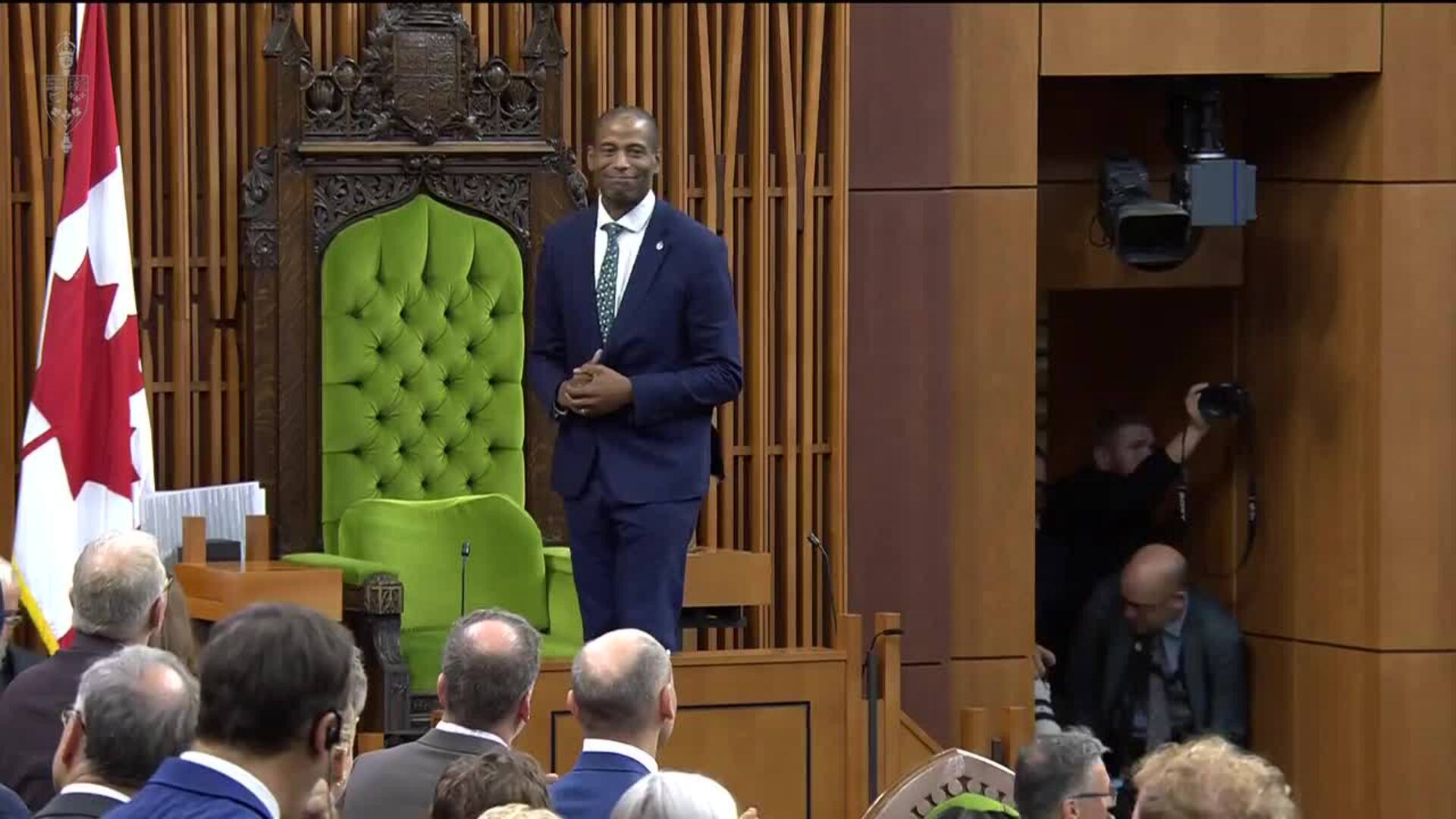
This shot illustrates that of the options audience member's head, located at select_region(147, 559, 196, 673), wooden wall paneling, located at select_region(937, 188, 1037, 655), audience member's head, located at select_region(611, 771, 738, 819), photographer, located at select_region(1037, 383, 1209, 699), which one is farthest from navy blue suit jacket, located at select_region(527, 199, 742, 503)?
photographer, located at select_region(1037, 383, 1209, 699)

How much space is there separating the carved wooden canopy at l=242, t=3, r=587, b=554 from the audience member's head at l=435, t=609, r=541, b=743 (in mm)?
3288

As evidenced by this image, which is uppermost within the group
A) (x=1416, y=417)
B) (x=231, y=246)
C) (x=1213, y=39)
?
(x=1213, y=39)

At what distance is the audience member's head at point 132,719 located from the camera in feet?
10.6

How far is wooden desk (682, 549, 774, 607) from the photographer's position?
6.80m

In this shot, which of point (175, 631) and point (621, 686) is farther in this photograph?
point (175, 631)

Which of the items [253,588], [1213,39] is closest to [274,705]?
[253,588]

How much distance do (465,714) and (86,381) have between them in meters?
2.94

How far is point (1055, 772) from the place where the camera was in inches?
178

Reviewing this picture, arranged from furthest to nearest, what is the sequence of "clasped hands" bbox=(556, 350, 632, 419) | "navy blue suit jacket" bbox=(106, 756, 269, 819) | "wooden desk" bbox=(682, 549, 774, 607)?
"wooden desk" bbox=(682, 549, 774, 607), "clasped hands" bbox=(556, 350, 632, 419), "navy blue suit jacket" bbox=(106, 756, 269, 819)

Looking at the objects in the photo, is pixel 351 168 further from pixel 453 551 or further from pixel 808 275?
pixel 808 275

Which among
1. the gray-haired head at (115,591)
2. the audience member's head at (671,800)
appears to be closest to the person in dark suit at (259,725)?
the audience member's head at (671,800)

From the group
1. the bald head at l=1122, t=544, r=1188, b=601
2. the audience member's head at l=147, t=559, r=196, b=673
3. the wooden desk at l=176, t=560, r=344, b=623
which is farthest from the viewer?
the bald head at l=1122, t=544, r=1188, b=601

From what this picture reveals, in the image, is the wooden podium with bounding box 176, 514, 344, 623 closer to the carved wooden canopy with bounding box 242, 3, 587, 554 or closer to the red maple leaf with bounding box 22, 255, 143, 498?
the red maple leaf with bounding box 22, 255, 143, 498

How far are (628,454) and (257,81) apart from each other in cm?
208
